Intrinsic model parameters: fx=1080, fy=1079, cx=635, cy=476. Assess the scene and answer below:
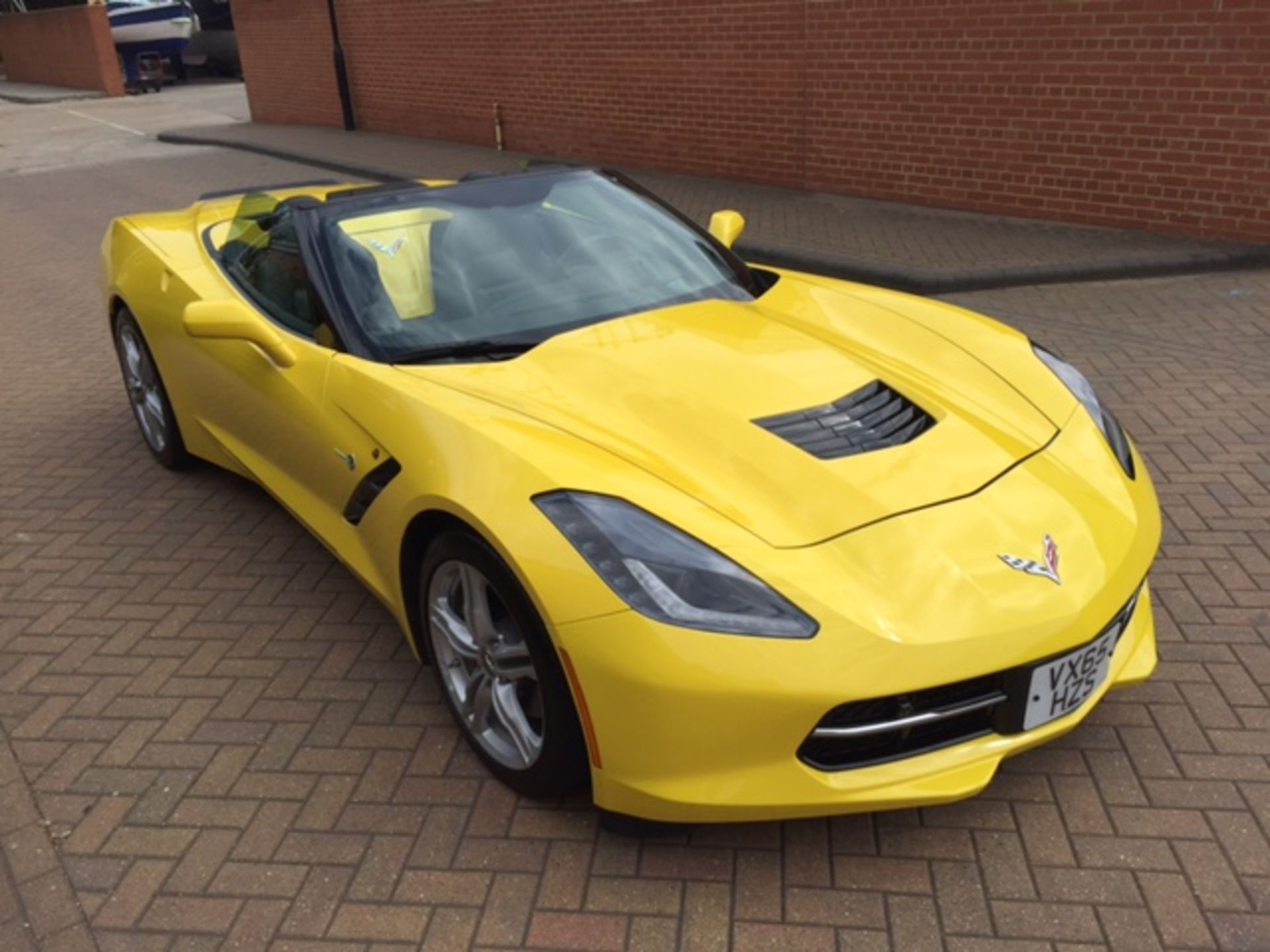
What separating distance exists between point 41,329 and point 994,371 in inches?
257

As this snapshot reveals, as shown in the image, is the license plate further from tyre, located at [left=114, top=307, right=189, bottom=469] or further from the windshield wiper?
tyre, located at [left=114, top=307, right=189, bottom=469]

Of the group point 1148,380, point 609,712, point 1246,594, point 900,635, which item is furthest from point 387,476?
point 1148,380

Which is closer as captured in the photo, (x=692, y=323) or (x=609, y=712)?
(x=609, y=712)

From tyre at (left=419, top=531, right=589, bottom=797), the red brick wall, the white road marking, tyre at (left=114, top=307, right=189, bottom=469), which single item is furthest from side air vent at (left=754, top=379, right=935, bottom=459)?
the red brick wall

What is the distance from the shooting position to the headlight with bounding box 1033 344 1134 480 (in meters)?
2.90

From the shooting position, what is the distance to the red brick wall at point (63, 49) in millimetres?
26438

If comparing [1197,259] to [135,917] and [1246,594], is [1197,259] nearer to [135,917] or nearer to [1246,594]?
[1246,594]

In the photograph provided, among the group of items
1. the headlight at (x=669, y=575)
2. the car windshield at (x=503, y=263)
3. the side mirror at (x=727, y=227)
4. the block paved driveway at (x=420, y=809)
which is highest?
the car windshield at (x=503, y=263)

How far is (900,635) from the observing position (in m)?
2.15

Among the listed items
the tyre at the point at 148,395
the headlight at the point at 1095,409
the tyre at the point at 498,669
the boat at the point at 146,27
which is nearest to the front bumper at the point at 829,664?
the tyre at the point at 498,669

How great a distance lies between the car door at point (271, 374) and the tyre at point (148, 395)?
1.38ft

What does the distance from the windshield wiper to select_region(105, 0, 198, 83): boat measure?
2846 cm

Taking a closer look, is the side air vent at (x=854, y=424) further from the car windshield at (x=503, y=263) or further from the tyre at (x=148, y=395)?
the tyre at (x=148, y=395)

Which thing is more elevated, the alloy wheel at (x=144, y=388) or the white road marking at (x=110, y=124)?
the alloy wheel at (x=144, y=388)
